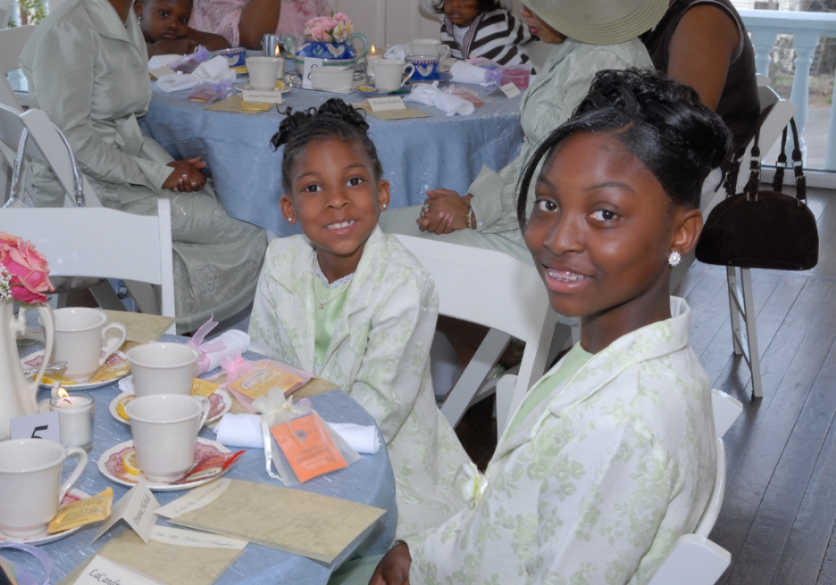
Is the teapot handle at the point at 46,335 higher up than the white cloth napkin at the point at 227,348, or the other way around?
the teapot handle at the point at 46,335

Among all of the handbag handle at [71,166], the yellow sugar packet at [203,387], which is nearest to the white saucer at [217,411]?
the yellow sugar packet at [203,387]

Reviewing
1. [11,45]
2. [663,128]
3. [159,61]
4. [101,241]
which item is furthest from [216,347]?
[11,45]

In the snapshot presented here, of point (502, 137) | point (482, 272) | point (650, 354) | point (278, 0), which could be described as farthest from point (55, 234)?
point (278, 0)

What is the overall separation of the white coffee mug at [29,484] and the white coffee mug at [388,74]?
7.08 ft

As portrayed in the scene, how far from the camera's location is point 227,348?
1.28m

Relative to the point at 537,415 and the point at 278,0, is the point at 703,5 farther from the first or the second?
the point at 278,0

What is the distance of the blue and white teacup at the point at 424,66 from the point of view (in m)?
3.05

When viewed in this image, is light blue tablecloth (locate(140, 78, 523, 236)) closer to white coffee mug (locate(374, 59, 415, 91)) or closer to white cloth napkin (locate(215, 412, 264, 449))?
white coffee mug (locate(374, 59, 415, 91))

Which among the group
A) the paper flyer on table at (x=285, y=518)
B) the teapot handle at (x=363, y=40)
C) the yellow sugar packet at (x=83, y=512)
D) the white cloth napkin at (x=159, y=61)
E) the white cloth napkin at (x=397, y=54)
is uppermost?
the teapot handle at (x=363, y=40)

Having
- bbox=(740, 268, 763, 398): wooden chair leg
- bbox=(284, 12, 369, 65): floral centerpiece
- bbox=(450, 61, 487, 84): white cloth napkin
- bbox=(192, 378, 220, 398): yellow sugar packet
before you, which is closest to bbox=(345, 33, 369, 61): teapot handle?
bbox=(284, 12, 369, 65): floral centerpiece

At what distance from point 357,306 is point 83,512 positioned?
719mm

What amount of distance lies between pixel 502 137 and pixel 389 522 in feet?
6.11

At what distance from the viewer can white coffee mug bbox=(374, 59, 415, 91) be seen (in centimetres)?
283

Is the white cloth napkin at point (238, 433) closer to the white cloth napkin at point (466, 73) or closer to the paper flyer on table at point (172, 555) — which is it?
the paper flyer on table at point (172, 555)
